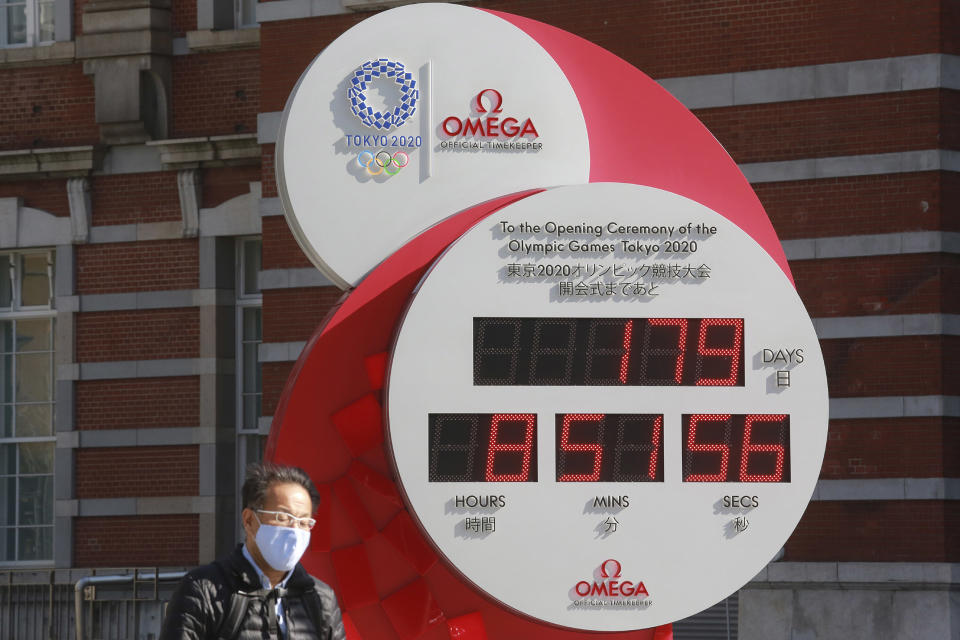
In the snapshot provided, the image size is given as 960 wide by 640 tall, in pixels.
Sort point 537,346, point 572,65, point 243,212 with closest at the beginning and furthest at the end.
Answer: point 537,346
point 572,65
point 243,212

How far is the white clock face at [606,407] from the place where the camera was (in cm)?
764

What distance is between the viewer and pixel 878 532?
45.3ft

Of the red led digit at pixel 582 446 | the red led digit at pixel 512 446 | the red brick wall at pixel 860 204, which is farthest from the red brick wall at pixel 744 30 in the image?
the red led digit at pixel 512 446

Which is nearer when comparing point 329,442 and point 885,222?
point 329,442

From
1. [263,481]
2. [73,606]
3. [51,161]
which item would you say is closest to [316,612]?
[263,481]

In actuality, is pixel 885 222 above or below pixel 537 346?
above

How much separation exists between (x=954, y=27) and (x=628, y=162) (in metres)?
6.59

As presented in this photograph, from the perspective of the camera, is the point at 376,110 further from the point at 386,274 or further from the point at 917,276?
the point at 917,276

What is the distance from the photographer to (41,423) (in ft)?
60.5

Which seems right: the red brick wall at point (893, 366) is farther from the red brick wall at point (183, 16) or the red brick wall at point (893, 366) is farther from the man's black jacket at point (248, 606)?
the man's black jacket at point (248, 606)

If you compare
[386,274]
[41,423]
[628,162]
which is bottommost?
[41,423]

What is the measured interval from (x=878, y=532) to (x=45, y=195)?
9.53 m

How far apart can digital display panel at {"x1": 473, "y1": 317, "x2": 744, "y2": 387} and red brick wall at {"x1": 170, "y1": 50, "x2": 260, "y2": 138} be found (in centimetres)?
1004

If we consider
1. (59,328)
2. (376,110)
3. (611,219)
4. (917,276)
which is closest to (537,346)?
(611,219)
